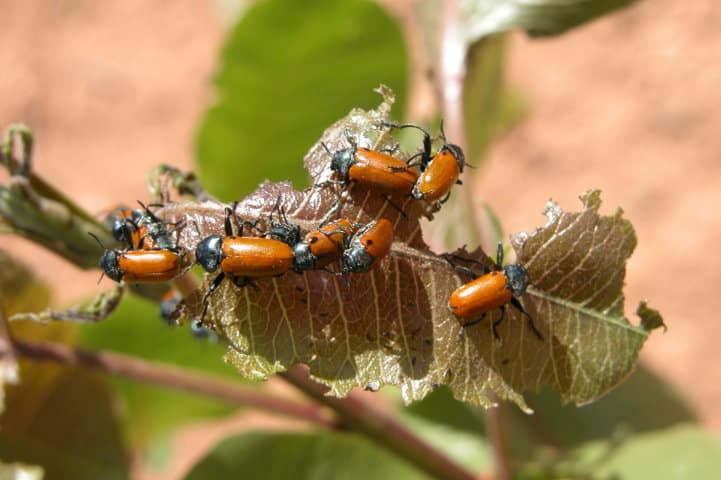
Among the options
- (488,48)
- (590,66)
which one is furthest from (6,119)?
(488,48)

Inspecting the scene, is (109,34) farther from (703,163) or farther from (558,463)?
(558,463)

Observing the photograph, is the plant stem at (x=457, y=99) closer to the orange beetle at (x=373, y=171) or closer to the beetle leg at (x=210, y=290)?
the orange beetle at (x=373, y=171)

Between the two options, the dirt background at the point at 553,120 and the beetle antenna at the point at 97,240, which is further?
the dirt background at the point at 553,120

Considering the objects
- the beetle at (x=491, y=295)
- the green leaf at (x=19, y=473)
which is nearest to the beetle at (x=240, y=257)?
the beetle at (x=491, y=295)

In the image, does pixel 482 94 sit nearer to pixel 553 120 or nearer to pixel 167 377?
pixel 167 377

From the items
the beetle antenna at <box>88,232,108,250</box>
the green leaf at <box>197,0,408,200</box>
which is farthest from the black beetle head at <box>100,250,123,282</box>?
the green leaf at <box>197,0,408,200</box>

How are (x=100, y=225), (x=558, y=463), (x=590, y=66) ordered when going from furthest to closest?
(x=590, y=66) → (x=558, y=463) → (x=100, y=225)
